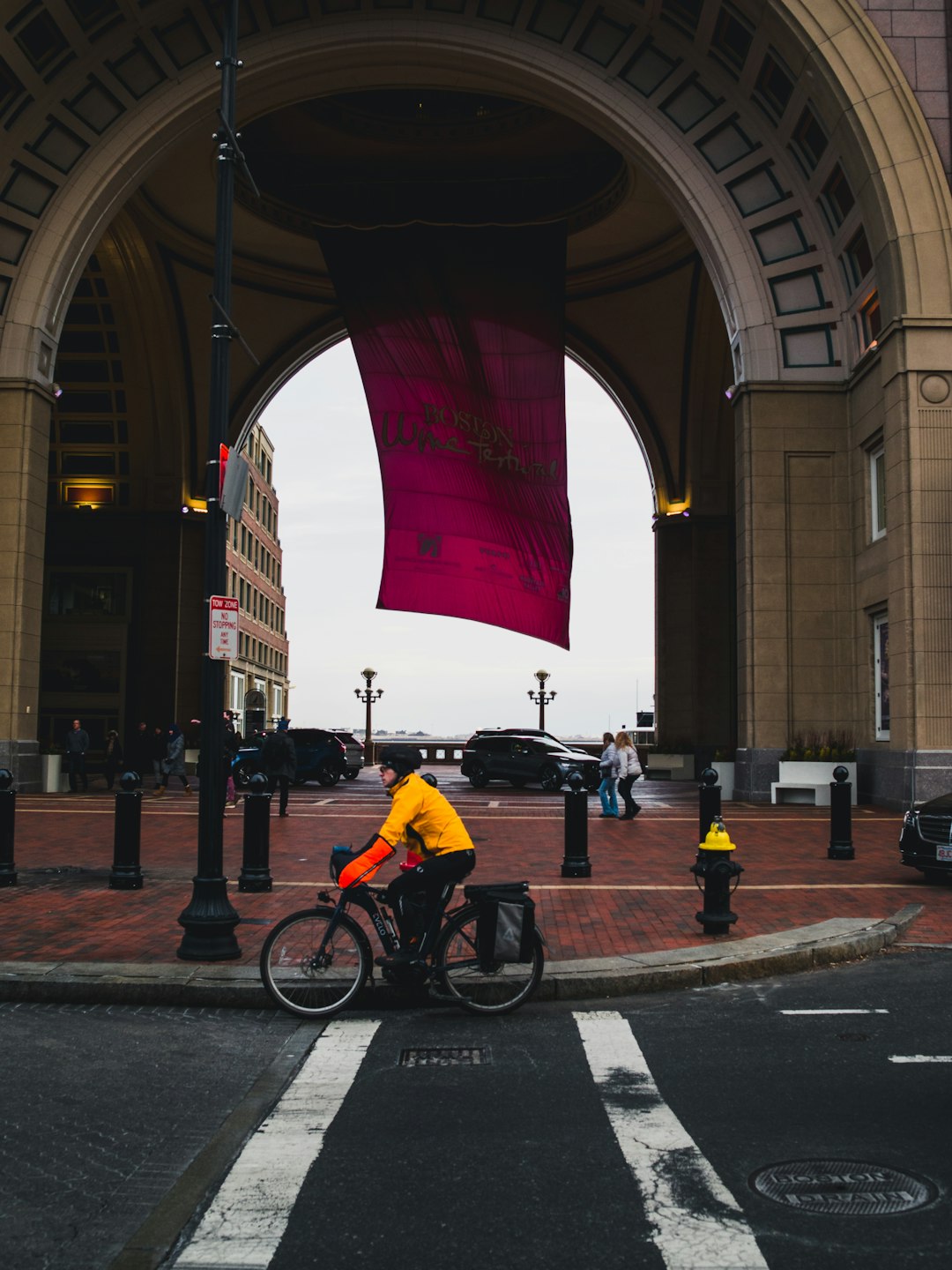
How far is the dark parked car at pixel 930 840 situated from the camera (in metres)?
13.3

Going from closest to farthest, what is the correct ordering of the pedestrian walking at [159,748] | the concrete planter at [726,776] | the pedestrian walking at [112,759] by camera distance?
the concrete planter at [726,776] → the pedestrian walking at [112,759] → the pedestrian walking at [159,748]

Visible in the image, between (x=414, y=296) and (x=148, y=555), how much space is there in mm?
15403

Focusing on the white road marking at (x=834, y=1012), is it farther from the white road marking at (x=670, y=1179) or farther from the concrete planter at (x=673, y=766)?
the concrete planter at (x=673, y=766)

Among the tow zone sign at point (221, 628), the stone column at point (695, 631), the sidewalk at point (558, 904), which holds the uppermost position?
the stone column at point (695, 631)


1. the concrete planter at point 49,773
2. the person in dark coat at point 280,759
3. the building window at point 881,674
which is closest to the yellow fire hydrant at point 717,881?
the person in dark coat at point 280,759

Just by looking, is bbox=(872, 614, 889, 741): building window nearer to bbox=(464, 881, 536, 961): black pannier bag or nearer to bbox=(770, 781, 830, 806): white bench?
bbox=(770, 781, 830, 806): white bench

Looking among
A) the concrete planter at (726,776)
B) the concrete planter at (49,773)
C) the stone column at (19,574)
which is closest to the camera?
the stone column at (19,574)

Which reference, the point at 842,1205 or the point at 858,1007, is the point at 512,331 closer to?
the point at 858,1007

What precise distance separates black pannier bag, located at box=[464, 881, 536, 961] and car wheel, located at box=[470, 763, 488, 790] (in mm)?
27294

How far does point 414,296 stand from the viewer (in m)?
35.5

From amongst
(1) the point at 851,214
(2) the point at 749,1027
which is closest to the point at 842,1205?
(2) the point at 749,1027

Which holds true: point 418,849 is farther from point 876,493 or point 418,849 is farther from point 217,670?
point 876,493

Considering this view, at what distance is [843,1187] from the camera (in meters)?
4.78

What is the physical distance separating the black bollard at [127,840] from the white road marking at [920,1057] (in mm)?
8258
